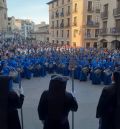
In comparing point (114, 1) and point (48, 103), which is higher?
point (114, 1)

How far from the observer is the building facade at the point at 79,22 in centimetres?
5219

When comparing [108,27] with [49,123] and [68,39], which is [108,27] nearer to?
[68,39]

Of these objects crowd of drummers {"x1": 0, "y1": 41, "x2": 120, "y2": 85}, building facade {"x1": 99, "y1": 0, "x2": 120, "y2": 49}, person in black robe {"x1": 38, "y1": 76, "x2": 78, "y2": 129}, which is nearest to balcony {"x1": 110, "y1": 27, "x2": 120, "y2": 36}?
building facade {"x1": 99, "y1": 0, "x2": 120, "y2": 49}

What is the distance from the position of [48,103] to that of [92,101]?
7.08 m

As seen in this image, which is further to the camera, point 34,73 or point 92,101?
point 34,73

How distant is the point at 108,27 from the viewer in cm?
3741

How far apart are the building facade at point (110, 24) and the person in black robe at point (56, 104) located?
3078 cm

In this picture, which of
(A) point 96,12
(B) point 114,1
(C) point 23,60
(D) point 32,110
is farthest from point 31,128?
(A) point 96,12

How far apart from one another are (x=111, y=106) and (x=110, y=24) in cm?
3300

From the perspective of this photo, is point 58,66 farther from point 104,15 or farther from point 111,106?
point 104,15

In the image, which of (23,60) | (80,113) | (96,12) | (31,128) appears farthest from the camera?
(96,12)

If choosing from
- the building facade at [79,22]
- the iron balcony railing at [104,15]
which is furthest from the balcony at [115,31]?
the building facade at [79,22]

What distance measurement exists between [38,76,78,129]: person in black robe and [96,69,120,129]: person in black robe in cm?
59

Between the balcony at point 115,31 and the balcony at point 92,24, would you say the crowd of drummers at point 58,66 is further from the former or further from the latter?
the balcony at point 92,24
